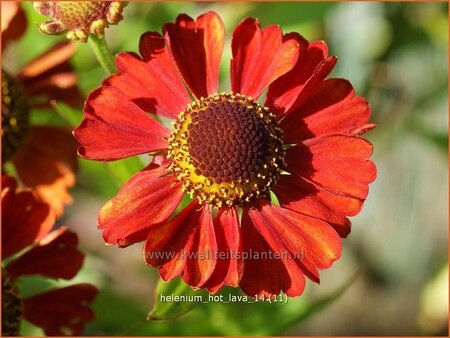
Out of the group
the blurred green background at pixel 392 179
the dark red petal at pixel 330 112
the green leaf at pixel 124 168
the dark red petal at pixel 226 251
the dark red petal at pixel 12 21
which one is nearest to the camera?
the dark red petal at pixel 226 251

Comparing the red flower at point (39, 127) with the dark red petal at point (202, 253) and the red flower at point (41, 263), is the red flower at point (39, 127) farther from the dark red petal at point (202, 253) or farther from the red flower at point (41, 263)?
the dark red petal at point (202, 253)

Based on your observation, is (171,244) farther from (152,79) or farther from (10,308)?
(10,308)

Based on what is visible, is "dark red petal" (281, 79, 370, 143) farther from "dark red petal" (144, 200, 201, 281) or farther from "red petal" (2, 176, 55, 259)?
"red petal" (2, 176, 55, 259)

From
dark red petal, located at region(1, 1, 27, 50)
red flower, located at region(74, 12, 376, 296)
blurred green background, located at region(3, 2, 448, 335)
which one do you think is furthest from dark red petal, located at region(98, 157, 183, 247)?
blurred green background, located at region(3, 2, 448, 335)

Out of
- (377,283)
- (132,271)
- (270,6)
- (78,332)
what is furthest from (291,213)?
(132,271)

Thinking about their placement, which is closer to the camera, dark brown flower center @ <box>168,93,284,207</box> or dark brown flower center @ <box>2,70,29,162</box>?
dark brown flower center @ <box>168,93,284,207</box>

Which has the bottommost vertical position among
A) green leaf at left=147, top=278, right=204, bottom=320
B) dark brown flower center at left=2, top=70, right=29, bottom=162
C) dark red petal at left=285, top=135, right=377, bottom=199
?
green leaf at left=147, top=278, right=204, bottom=320

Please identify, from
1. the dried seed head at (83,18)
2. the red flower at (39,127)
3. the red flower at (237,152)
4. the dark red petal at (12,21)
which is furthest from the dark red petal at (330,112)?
the dark red petal at (12,21)
